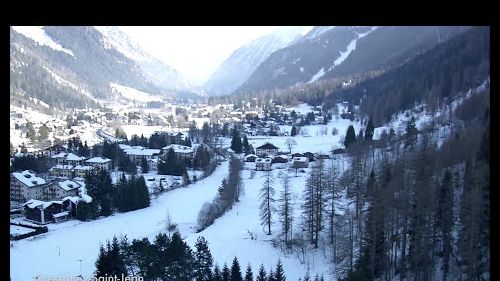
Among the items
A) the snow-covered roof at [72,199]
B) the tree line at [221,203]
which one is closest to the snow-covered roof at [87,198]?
the snow-covered roof at [72,199]

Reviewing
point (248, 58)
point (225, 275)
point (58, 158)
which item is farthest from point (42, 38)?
point (225, 275)

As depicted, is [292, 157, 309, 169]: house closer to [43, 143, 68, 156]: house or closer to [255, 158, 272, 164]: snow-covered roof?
[255, 158, 272, 164]: snow-covered roof

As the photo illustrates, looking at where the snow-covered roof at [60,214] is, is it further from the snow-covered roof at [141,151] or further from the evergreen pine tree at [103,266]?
the snow-covered roof at [141,151]

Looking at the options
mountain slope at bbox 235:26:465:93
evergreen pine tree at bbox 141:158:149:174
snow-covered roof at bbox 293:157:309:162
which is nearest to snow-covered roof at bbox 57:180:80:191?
evergreen pine tree at bbox 141:158:149:174

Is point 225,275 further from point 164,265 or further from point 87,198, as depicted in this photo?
point 87,198

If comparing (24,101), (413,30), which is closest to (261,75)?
(413,30)
